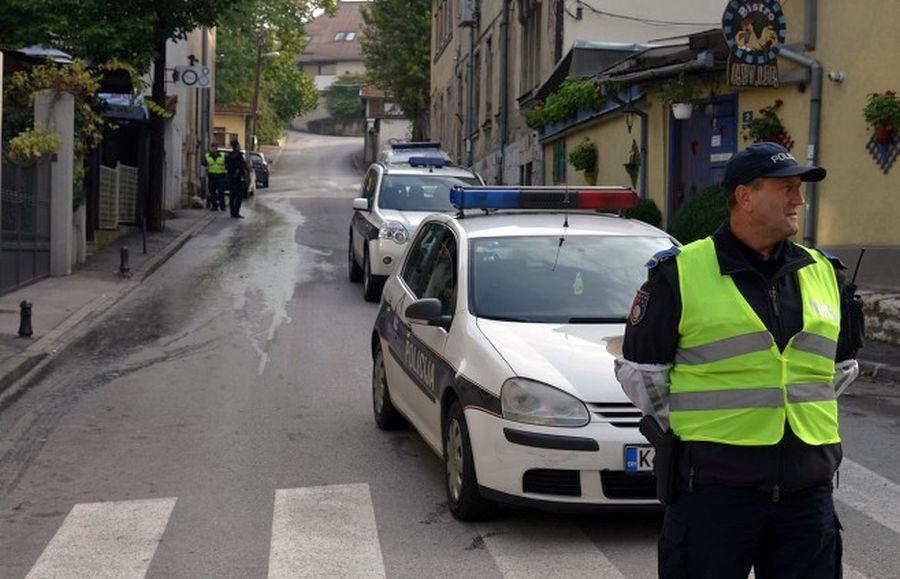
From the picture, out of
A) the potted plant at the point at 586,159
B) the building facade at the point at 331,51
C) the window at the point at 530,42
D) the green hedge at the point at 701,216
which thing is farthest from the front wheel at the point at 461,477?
the building facade at the point at 331,51

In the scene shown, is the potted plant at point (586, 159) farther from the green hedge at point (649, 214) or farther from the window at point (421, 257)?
the window at point (421, 257)

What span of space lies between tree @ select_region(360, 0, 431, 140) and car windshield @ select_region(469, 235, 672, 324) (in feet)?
151

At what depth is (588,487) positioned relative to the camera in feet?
19.6

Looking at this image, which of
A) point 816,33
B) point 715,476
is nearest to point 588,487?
point 715,476

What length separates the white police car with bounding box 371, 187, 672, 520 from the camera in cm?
598

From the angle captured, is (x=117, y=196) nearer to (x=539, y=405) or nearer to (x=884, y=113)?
(x=884, y=113)

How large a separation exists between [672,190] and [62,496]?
45.3ft

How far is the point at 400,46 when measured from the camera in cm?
5381

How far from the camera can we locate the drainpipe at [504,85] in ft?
105

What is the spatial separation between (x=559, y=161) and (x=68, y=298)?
1319 cm

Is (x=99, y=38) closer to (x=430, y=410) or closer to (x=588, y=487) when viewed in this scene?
(x=430, y=410)

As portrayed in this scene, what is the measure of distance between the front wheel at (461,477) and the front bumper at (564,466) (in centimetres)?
19

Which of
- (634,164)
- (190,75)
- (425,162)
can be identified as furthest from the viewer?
(190,75)

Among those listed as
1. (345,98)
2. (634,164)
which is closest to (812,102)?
(634,164)
